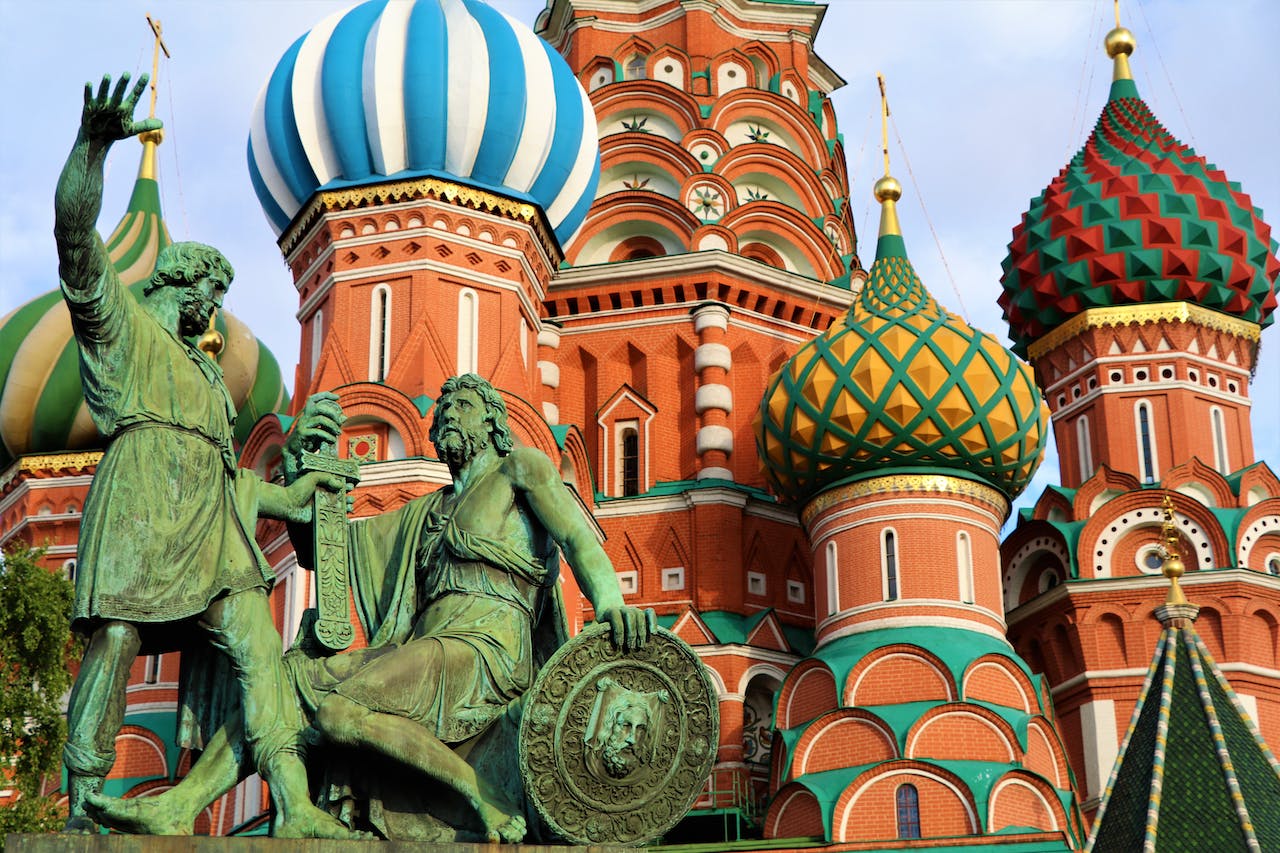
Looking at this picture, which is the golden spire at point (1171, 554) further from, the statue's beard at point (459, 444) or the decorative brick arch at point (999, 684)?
the statue's beard at point (459, 444)

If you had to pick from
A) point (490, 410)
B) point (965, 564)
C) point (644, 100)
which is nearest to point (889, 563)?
point (965, 564)

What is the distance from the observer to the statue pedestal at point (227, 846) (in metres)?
5.43

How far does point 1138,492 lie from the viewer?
22.1m

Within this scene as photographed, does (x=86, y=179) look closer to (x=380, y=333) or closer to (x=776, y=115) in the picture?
(x=380, y=333)

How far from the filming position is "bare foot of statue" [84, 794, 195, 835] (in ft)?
18.6

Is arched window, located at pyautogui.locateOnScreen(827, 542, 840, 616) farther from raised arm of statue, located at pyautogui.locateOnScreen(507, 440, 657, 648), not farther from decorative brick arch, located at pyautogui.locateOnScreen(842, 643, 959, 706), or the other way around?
raised arm of statue, located at pyautogui.locateOnScreen(507, 440, 657, 648)

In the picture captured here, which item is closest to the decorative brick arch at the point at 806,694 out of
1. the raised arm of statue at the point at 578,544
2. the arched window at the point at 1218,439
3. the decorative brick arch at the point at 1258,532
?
the decorative brick arch at the point at 1258,532

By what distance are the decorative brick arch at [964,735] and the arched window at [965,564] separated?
1.19 meters

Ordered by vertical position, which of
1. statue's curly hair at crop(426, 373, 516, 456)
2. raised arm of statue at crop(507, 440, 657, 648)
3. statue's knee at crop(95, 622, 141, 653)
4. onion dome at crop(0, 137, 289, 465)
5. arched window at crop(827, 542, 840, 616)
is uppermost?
onion dome at crop(0, 137, 289, 465)

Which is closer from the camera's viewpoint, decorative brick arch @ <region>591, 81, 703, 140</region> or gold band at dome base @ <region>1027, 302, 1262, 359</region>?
gold band at dome base @ <region>1027, 302, 1262, 359</region>

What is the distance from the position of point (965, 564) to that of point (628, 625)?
1358 cm

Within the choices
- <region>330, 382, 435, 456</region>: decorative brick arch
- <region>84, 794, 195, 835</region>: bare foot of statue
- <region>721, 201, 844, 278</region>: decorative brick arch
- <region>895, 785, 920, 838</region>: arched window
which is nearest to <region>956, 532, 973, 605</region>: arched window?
<region>895, 785, 920, 838</region>: arched window

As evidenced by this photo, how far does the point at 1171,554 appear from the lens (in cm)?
2022

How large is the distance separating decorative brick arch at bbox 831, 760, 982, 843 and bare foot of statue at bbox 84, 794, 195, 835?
1245 centimetres
